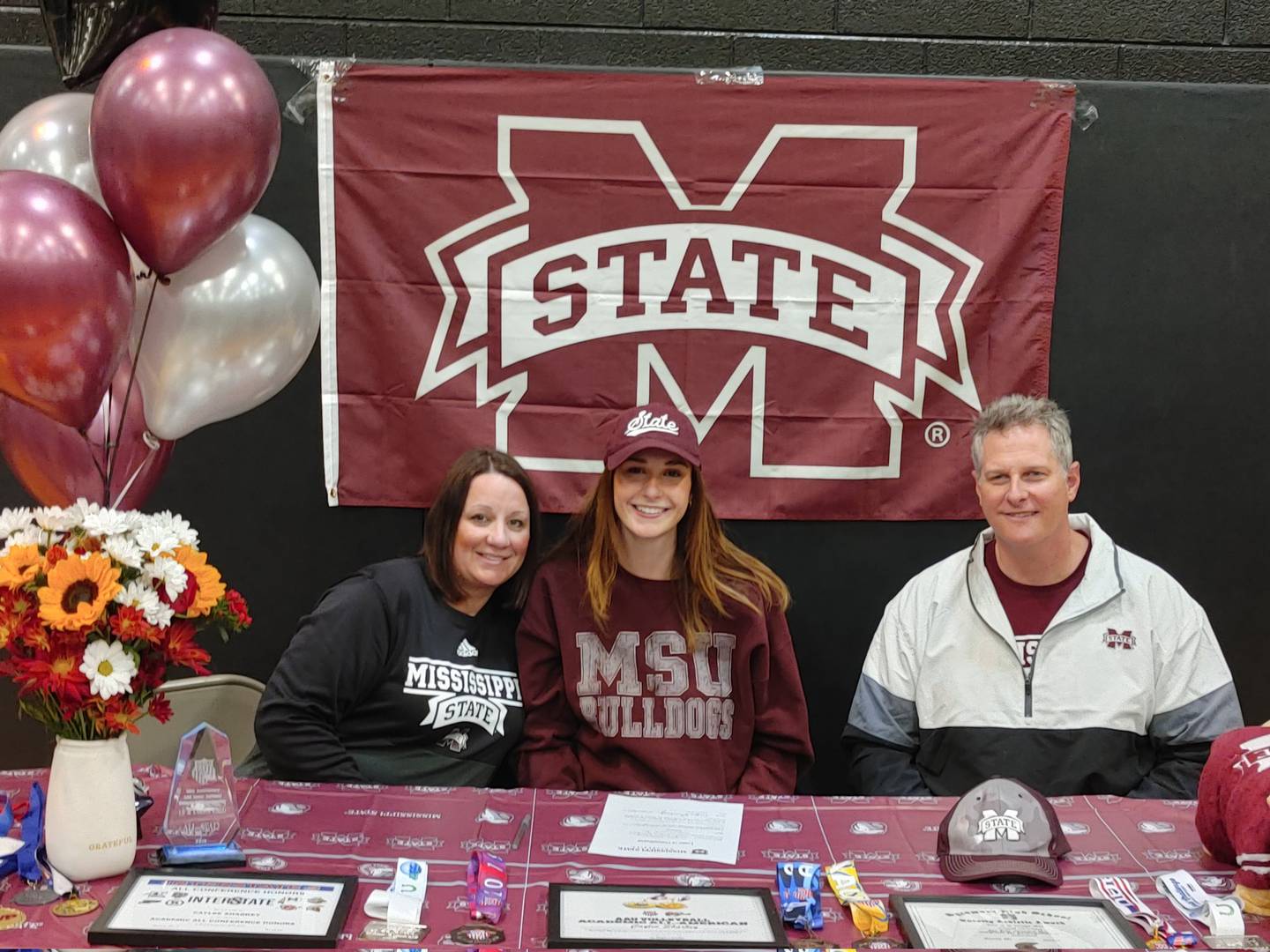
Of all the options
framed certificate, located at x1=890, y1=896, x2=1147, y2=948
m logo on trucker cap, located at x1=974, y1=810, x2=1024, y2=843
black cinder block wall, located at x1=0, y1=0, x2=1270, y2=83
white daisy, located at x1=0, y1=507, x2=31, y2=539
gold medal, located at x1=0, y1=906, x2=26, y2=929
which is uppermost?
black cinder block wall, located at x1=0, y1=0, x2=1270, y2=83

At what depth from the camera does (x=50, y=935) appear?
1278mm

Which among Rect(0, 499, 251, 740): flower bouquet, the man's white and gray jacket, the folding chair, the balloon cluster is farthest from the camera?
the folding chair

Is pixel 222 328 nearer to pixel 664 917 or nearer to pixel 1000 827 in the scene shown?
pixel 664 917

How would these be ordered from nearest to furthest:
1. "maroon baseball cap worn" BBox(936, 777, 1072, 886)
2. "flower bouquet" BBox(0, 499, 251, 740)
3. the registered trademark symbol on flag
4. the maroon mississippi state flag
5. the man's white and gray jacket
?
"flower bouquet" BBox(0, 499, 251, 740)
"maroon baseball cap worn" BBox(936, 777, 1072, 886)
the man's white and gray jacket
the maroon mississippi state flag
the registered trademark symbol on flag

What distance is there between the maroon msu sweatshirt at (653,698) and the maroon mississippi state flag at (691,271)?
0.62 m

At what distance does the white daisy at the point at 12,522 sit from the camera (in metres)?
1.44

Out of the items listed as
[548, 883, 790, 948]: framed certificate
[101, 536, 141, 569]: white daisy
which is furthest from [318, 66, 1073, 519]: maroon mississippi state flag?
[548, 883, 790, 948]: framed certificate

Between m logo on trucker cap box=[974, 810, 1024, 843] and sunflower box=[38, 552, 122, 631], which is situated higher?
sunflower box=[38, 552, 122, 631]

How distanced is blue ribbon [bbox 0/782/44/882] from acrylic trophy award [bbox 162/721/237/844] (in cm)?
15

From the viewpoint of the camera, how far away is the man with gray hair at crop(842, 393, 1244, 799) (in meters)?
2.13

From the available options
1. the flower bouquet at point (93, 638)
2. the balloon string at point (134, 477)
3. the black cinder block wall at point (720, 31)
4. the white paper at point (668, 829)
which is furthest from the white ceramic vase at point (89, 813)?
the black cinder block wall at point (720, 31)

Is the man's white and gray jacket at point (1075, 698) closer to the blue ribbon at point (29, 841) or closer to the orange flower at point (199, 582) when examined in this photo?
the orange flower at point (199, 582)

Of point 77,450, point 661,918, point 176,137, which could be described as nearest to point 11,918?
point 661,918

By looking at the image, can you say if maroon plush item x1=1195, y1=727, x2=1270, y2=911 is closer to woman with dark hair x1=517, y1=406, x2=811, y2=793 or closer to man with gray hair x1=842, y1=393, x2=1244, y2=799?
man with gray hair x1=842, y1=393, x2=1244, y2=799
